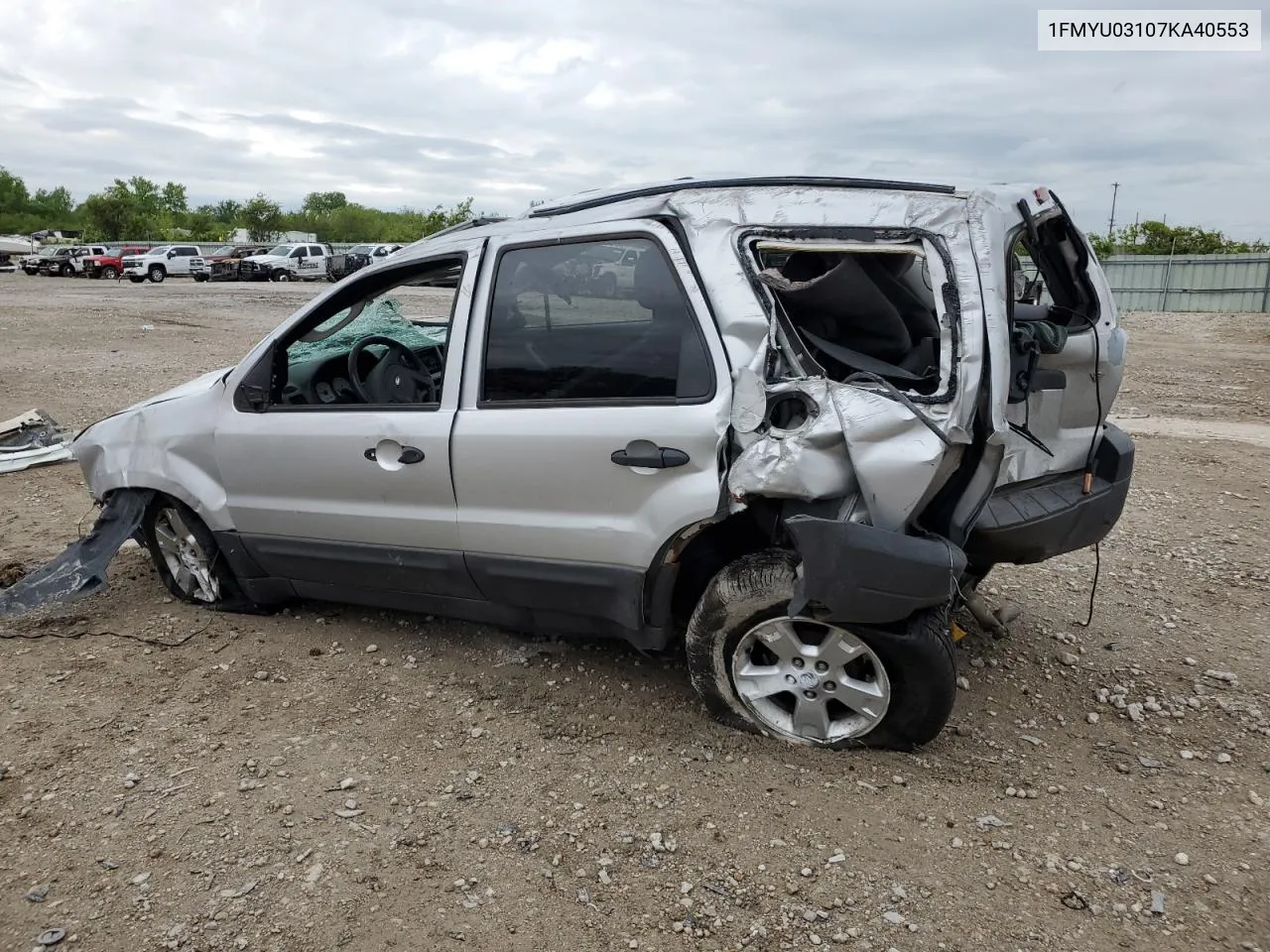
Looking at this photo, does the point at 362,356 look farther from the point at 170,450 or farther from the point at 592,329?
the point at 592,329

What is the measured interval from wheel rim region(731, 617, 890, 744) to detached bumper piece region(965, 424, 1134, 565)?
56 centimetres

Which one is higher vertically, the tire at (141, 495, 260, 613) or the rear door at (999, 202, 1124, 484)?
the rear door at (999, 202, 1124, 484)

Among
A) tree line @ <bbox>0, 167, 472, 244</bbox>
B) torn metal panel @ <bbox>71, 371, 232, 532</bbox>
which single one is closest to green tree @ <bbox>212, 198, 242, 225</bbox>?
tree line @ <bbox>0, 167, 472, 244</bbox>

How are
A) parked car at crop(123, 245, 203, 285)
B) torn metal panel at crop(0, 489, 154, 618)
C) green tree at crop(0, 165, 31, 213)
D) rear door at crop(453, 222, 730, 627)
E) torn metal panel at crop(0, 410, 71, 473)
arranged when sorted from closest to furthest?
rear door at crop(453, 222, 730, 627) < torn metal panel at crop(0, 489, 154, 618) < torn metal panel at crop(0, 410, 71, 473) < parked car at crop(123, 245, 203, 285) < green tree at crop(0, 165, 31, 213)

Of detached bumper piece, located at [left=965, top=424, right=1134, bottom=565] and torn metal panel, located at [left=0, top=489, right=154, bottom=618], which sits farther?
torn metal panel, located at [left=0, top=489, right=154, bottom=618]

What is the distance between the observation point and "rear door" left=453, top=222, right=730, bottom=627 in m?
3.12

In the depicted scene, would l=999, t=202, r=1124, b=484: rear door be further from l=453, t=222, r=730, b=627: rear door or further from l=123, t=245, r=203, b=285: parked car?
l=123, t=245, r=203, b=285: parked car

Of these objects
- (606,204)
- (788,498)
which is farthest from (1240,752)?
(606,204)

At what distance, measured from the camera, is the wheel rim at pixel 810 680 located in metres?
3.08

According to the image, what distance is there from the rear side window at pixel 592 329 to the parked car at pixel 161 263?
38.2 metres

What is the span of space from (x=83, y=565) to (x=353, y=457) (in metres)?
1.61

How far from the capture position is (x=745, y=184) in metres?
3.17

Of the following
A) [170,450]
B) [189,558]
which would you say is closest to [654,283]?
[170,450]

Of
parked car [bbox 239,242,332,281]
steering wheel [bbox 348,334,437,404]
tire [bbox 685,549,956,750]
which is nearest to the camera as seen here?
tire [bbox 685,549,956,750]
